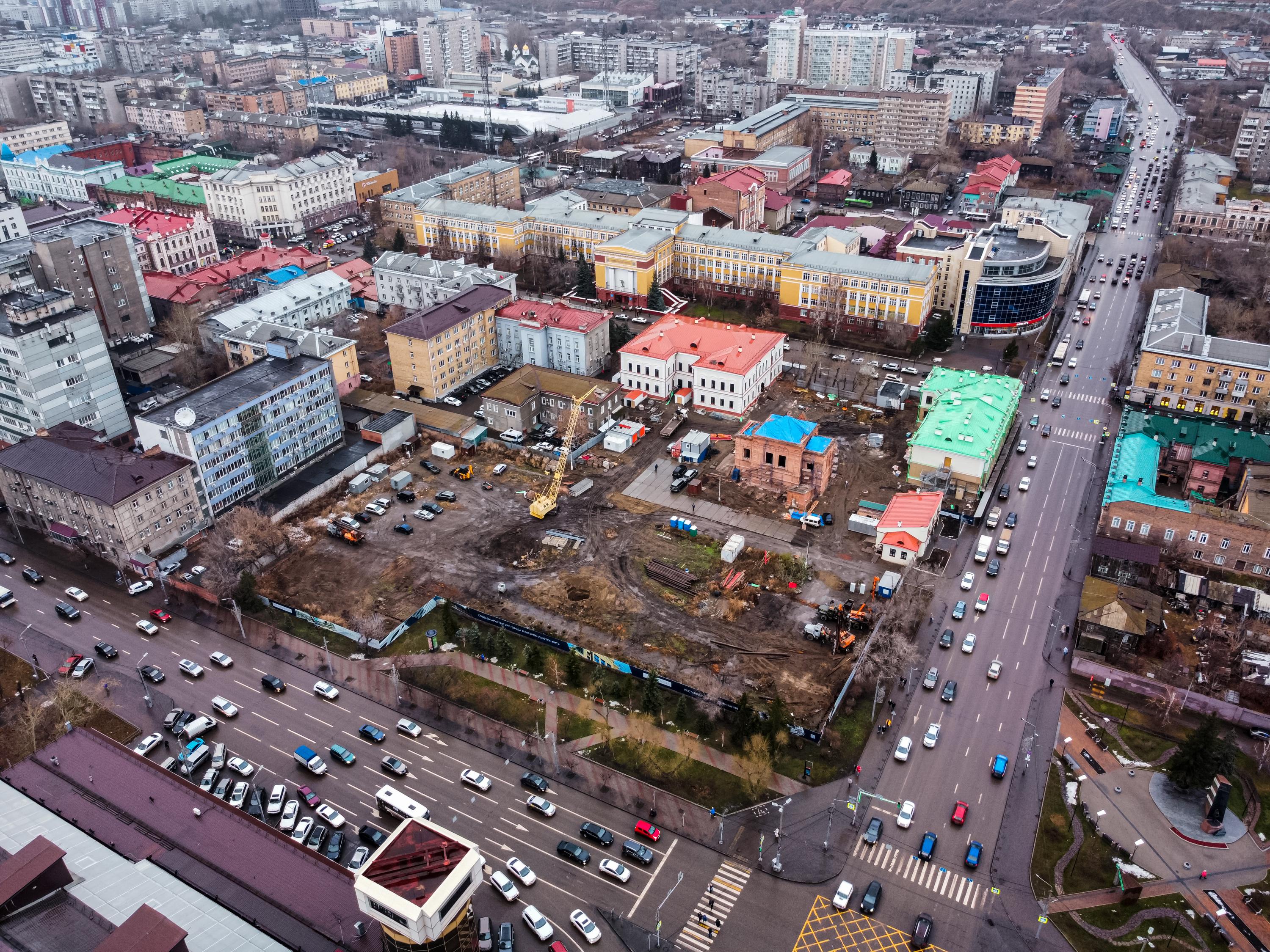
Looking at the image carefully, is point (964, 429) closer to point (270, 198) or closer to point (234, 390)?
point (234, 390)

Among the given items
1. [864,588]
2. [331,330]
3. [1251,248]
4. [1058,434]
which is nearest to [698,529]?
[864,588]

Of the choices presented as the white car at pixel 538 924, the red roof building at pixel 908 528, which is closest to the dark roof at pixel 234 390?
Answer: the white car at pixel 538 924

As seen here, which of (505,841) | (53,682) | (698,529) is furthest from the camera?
(698,529)

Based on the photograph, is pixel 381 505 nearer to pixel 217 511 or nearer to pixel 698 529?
pixel 217 511

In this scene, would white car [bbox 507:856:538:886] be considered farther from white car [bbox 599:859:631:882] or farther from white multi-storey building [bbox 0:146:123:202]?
white multi-storey building [bbox 0:146:123:202]

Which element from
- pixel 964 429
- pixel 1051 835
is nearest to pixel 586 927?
pixel 1051 835

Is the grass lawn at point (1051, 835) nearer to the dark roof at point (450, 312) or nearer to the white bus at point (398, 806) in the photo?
the white bus at point (398, 806)
